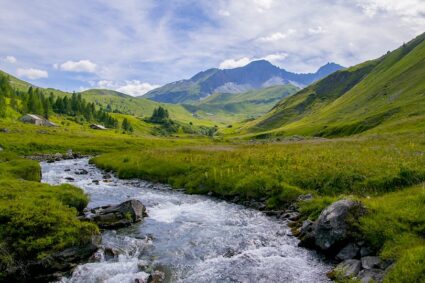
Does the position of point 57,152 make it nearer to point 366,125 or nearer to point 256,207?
point 256,207

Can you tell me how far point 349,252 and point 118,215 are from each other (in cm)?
1725

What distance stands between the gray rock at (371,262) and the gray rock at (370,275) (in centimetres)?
52

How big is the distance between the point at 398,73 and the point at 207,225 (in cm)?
18123

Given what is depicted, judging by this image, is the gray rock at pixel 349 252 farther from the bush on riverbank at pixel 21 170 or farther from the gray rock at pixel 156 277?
the bush on riverbank at pixel 21 170

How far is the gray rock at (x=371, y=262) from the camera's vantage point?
689 inches

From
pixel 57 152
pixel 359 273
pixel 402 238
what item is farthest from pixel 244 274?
pixel 57 152

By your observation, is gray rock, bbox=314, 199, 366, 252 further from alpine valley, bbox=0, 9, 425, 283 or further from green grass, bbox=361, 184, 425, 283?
green grass, bbox=361, 184, 425, 283

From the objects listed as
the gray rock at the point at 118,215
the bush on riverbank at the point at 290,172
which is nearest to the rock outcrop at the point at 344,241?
the bush on riverbank at the point at 290,172

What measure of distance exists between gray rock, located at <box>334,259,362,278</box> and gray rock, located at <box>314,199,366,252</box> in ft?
5.58

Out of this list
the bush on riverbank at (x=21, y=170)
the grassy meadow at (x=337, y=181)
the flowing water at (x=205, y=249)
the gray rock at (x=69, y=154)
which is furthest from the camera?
the gray rock at (x=69, y=154)

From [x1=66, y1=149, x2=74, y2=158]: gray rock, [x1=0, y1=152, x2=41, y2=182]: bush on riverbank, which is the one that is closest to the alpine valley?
[x1=0, y1=152, x2=41, y2=182]: bush on riverbank

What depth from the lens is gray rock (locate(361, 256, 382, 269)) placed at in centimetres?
1751

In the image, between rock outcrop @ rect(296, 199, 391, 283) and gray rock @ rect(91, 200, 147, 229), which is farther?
gray rock @ rect(91, 200, 147, 229)

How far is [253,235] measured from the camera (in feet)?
81.1
